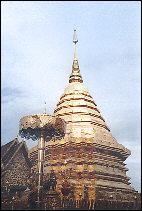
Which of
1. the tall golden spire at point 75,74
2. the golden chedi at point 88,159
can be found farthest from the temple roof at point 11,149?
the tall golden spire at point 75,74

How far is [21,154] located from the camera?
1659cm

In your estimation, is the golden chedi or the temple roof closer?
the temple roof

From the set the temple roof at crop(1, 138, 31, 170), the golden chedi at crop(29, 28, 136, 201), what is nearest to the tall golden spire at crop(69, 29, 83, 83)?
the golden chedi at crop(29, 28, 136, 201)

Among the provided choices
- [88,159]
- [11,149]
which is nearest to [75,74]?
[88,159]

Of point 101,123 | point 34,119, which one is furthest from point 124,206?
point 101,123

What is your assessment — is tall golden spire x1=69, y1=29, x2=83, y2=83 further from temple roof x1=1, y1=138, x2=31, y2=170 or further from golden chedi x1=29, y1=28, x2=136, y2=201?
Answer: temple roof x1=1, y1=138, x2=31, y2=170

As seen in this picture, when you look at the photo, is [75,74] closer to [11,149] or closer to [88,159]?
[88,159]

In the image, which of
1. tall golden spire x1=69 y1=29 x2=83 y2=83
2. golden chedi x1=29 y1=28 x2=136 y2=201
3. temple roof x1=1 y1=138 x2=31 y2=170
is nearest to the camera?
temple roof x1=1 y1=138 x2=31 y2=170

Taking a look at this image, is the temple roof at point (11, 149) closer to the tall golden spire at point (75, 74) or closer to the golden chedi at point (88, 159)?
the golden chedi at point (88, 159)

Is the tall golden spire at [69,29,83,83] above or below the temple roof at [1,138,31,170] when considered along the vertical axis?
above

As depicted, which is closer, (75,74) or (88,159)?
(88,159)

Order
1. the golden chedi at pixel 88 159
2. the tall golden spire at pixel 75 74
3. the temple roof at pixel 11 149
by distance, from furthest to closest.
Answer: the tall golden spire at pixel 75 74
the golden chedi at pixel 88 159
the temple roof at pixel 11 149

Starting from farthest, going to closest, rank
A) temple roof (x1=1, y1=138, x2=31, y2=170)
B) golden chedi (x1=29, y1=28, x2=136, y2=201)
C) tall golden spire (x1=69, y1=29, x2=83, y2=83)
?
tall golden spire (x1=69, y1=29, x2=83, y2=83)
golden chedi (x1=29, y1=28, x2=136, y2=201)
temple roof (x1=1, y1=138, x2=31, y2=170)

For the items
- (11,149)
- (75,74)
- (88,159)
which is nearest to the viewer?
(11,149)
